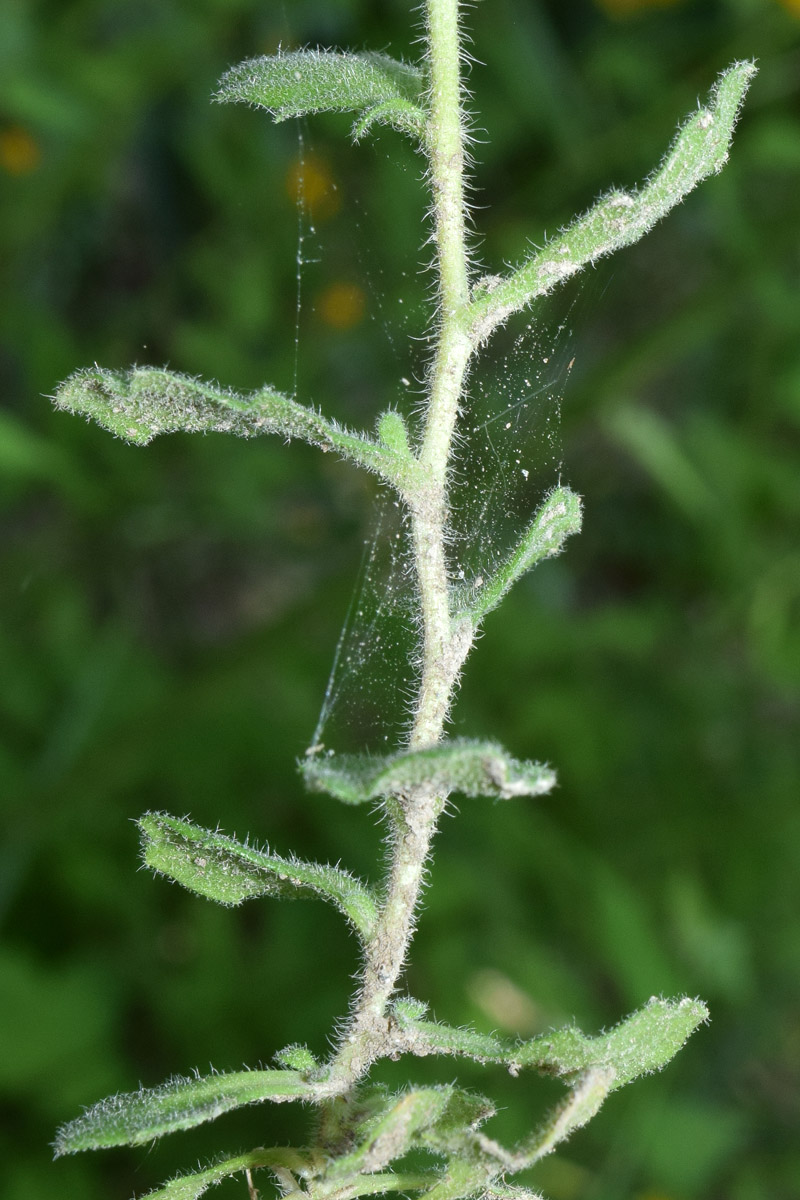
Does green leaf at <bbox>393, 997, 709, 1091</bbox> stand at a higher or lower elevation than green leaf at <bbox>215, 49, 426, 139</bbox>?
lower

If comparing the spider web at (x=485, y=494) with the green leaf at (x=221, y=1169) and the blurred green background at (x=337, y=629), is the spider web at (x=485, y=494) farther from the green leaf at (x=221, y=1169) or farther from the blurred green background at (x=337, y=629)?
the blurred green background at (x=337, y=629)

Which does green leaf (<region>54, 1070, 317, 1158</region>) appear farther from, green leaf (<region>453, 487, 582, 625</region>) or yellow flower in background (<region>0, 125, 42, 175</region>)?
yellow flower in background (<region>0, 125, 42, 175</region>)

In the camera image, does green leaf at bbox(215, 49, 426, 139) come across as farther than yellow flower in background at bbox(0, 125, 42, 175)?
No

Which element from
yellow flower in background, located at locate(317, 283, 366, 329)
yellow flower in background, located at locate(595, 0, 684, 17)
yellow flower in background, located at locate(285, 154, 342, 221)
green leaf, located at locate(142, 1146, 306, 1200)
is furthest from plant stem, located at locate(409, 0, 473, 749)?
yellow flower in background, located at locate(595, 0, 684, 17)

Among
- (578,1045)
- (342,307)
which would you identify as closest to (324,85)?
(578,1045)

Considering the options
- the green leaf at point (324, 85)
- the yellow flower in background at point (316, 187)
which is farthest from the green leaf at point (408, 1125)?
the yellow flower in background at point (316, 187)

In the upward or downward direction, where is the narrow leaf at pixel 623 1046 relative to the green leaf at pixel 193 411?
downward

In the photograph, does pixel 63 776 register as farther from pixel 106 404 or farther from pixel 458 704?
pixel 106 404
